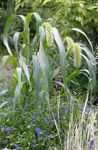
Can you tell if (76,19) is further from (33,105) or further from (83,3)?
(33,105)

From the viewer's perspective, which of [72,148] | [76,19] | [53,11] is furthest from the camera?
[53,11]

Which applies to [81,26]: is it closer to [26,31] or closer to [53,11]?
[53,11]

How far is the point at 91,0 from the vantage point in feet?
15.9

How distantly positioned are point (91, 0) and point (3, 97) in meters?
1.85

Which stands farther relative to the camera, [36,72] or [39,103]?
[39,103]

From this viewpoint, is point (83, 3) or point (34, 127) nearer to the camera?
point (34, 127)

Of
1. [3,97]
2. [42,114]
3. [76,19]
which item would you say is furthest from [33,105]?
[76,19]

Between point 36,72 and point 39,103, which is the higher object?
point 36,72

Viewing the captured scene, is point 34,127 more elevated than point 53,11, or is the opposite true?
point 53,11

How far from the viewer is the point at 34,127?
327cm

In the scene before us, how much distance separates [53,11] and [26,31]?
2.04 m

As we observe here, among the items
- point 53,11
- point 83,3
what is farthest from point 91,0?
point 53,11

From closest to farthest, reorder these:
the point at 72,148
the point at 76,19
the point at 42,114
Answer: the point at 72,148 < the point at 42,114 < the point at 76,19

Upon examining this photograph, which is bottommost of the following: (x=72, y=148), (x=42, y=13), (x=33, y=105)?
(x=72, y=148)
